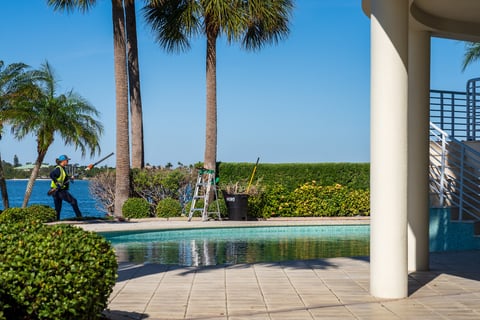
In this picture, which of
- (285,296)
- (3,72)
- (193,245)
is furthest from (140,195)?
(285,296)

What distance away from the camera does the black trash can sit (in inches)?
761

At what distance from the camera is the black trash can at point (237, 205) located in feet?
63.4

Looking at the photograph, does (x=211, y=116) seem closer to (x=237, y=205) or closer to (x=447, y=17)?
(x=237, y=205)

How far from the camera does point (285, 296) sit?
7285mm

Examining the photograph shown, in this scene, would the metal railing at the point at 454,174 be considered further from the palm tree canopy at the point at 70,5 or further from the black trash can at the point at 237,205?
the palm tree canopy at the point at 70,5

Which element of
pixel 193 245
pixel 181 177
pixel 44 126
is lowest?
pixel 193 245

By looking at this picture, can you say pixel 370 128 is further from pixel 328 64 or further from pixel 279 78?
pixel 279 78

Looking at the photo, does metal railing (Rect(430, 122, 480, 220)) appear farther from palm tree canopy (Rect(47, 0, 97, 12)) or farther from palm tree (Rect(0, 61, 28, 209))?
palm tree (Rect(0, 61, 28, 209))

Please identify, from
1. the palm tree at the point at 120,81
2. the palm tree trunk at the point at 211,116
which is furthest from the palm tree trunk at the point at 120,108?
the palm tree trunk at the point at 211,116

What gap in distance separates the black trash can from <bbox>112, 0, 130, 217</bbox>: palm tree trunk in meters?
3.14

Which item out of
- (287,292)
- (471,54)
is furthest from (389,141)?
(471,54)

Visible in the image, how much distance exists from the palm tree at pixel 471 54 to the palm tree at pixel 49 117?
43.5ft

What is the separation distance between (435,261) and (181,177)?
12.0 meters

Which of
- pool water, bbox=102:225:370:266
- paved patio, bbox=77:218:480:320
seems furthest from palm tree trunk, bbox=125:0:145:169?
paved patio, bbox=77:218:480:320
